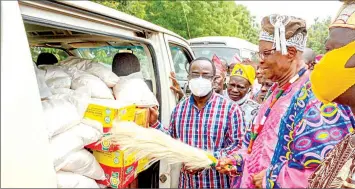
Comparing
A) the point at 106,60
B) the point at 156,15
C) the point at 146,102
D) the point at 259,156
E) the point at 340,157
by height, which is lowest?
the point at 259,156

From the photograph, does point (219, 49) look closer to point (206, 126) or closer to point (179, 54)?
point (179, 54)

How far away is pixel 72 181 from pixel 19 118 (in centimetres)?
65

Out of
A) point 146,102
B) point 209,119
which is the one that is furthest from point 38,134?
point 209,119

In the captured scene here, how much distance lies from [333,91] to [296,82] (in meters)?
0.77

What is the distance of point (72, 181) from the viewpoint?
A: 1828 mm

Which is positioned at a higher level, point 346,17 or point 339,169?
point 346,17

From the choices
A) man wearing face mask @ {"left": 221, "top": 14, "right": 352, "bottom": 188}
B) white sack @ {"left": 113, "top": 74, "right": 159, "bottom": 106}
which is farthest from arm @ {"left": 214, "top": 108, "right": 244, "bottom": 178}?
white sack @ {"left": 113, "top": 74, "right": 159, "bottom": 106}

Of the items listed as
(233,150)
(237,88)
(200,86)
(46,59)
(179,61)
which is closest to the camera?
(233,150)

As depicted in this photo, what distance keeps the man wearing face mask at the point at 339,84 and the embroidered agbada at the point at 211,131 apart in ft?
4.07

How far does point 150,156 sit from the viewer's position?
7.68 ft

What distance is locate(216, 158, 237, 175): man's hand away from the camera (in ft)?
8.39

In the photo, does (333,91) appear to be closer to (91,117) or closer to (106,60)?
(91,117)

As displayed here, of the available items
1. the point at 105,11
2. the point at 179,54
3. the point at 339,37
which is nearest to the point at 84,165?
the point at 105,11

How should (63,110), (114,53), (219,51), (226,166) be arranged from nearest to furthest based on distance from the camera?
1. (63,110)
2. (226,166)
3. (114,53)
4. (219,51)
